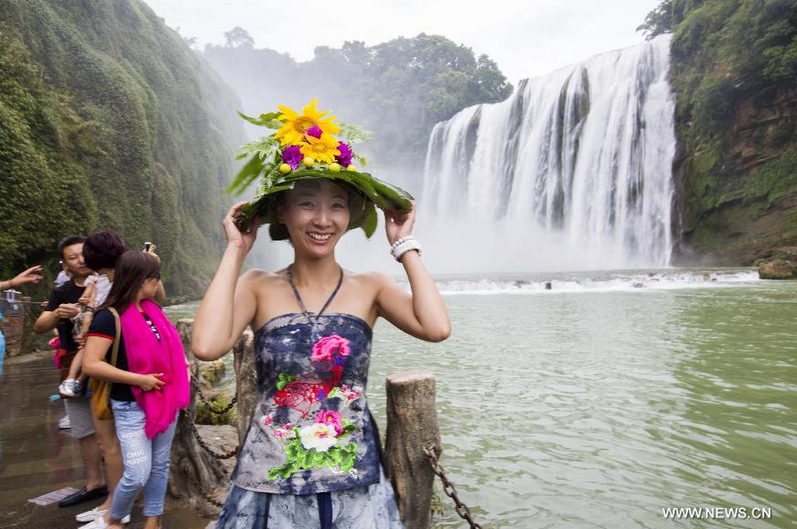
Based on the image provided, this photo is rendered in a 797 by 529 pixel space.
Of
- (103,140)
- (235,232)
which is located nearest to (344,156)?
(235,232)

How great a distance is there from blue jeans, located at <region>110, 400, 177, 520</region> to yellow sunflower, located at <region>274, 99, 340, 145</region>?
72.1 inches

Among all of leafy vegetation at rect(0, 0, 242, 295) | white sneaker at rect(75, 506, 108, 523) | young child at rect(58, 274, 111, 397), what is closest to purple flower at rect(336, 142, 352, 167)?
young child at rect(58, 274, 111, 397)

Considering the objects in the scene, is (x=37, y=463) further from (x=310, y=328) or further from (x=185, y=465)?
(x=310, y=328)

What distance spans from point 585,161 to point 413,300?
3166 centimetres

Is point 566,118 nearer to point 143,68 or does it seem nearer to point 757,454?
point 143,68

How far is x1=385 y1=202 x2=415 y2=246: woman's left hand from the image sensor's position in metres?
1.86

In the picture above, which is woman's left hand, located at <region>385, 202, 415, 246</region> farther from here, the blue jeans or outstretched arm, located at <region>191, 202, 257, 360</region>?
the blue jeans

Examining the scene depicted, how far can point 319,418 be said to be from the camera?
1.59 metres

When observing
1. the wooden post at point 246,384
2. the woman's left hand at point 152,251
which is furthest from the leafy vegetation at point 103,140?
the wooden post at point 246,384

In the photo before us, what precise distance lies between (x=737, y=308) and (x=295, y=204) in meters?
13.6

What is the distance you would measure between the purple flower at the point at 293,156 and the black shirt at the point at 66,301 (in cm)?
Answer: 272

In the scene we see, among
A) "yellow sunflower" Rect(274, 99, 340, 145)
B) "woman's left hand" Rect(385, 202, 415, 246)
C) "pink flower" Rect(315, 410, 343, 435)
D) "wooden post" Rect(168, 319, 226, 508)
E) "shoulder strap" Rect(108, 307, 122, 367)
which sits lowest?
"wooden post" Rect(168, 319, 226, 508)

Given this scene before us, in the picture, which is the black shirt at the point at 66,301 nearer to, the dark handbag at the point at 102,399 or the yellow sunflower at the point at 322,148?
the dark handbag at the point at 102,399

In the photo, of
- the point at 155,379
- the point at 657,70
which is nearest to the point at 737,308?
the point at 155,379
